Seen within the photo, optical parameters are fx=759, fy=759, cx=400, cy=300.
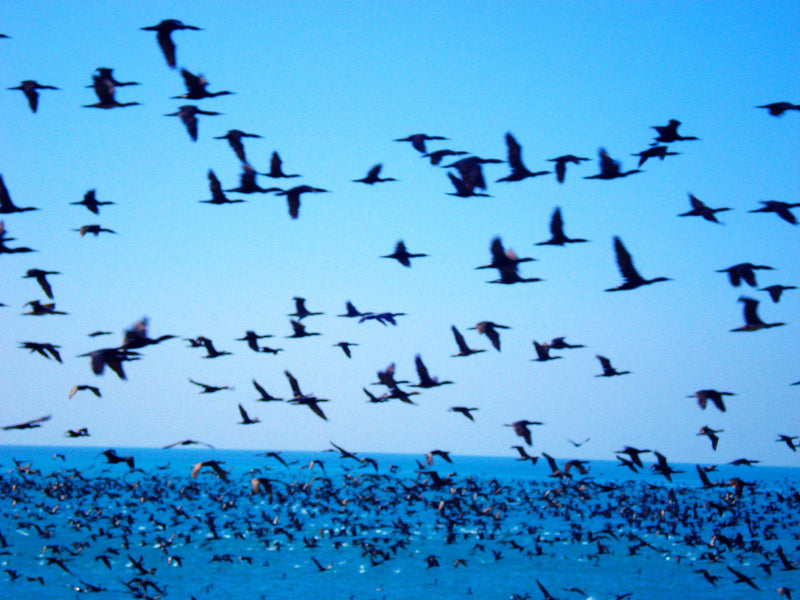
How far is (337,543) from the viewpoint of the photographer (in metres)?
57.4

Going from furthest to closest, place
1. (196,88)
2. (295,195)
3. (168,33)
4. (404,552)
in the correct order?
(404,552), (295,195), (196,88), (168,33)

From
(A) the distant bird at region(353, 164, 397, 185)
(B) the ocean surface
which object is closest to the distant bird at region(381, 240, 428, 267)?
(A) the distant bird at region(353, 164, 397, 185)

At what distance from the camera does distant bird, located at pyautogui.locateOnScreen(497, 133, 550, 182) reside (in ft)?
54.1

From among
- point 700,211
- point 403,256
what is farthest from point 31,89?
point 700,211

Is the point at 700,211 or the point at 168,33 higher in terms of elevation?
the point at 168,33

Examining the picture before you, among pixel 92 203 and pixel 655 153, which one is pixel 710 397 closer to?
pixel 655 153

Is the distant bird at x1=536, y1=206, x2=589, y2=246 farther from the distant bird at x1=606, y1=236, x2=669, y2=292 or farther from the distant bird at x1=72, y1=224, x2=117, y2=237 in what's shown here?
the distant bird at x1=72, y1=224, x2=117, y2=237

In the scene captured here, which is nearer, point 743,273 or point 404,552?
point 743,273

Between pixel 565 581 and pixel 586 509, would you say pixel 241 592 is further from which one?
pixel 586 509

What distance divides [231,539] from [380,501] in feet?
84.8

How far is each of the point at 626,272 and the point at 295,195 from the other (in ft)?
25.0

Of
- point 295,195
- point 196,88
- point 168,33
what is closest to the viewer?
point 168,33

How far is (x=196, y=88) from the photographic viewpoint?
1557cm

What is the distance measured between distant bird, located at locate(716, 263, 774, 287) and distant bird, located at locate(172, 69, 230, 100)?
11248 mm
